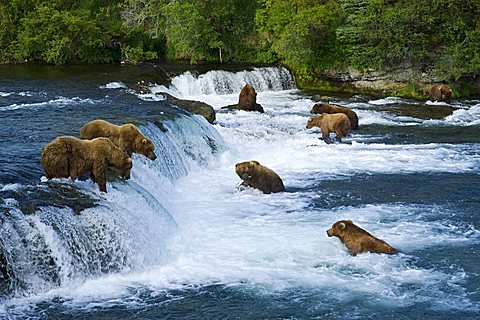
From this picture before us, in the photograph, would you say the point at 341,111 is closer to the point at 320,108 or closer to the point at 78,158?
the point at 320,108

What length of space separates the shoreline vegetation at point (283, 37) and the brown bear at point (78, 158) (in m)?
17.5

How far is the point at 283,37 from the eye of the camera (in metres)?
26.9

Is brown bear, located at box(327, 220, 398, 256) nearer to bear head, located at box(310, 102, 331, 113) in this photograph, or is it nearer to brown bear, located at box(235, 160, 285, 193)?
brown bear, located at box(235, 160, 285, 193)

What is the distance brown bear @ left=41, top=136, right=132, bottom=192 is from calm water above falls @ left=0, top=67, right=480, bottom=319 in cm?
18

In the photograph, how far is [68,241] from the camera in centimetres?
845

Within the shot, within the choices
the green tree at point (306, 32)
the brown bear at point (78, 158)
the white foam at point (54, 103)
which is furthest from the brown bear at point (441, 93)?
the brown bear at point (78, 158)

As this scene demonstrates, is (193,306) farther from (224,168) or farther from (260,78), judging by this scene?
(260,78)

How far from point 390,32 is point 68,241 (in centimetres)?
1898

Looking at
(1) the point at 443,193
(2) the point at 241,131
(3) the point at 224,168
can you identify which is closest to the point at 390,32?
(2) the point at 241,131

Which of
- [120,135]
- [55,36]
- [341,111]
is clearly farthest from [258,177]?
[55,36]

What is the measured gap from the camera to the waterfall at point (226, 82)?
25141 millimetres

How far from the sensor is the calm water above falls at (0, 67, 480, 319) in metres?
7.85

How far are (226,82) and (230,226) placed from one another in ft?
51.1

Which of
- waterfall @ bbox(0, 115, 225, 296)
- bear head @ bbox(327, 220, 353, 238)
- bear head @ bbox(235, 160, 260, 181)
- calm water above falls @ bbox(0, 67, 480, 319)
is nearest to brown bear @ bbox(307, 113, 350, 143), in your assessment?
calm water above falls @ bbox(0, 67, 480, 319)
